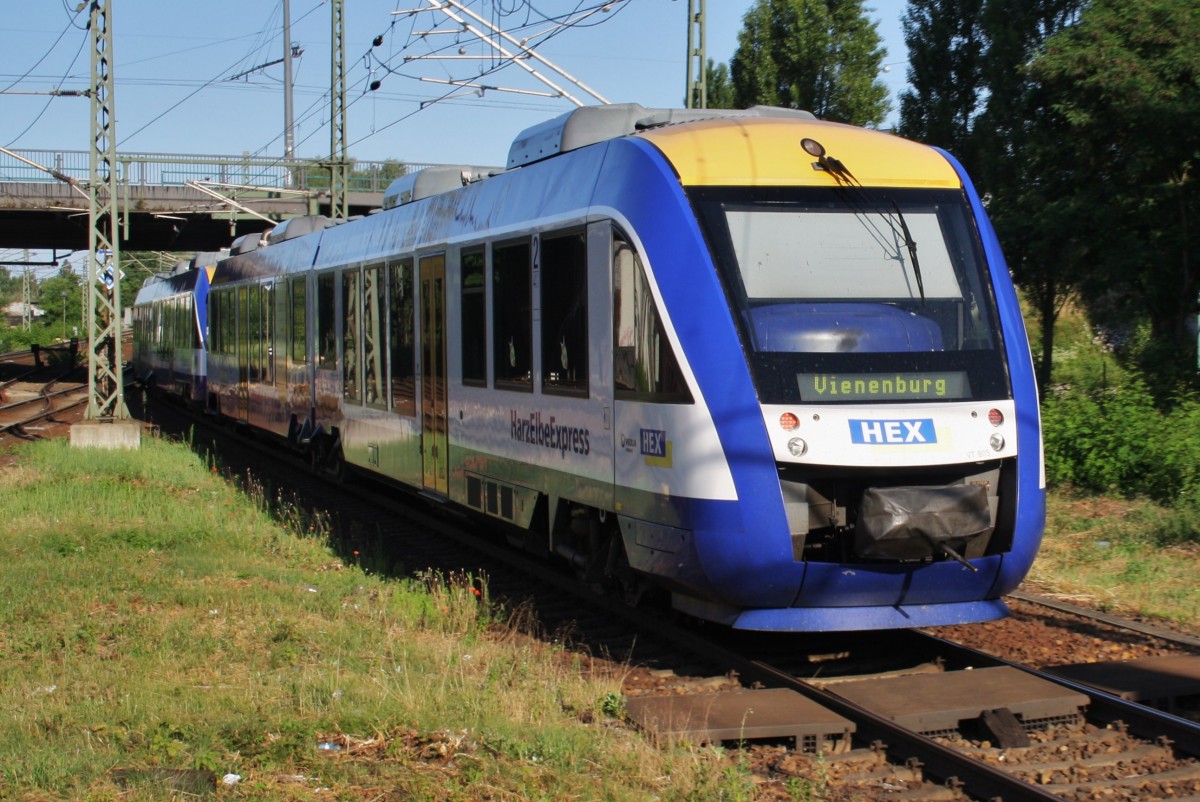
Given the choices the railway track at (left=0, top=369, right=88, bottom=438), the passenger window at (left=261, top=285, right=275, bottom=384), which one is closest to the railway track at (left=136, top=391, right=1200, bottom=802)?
the passenger window at (left=261, top=285, right=275, bottom=384)

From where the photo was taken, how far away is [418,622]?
857 cm

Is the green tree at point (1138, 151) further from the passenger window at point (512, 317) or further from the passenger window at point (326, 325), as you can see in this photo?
the passenger window at point (512, 317)

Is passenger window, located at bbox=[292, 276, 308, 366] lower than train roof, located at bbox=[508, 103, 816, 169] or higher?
lower

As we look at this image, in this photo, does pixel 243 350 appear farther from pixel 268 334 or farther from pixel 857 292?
pixel 857 292

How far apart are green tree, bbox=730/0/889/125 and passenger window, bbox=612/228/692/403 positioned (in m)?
17.5

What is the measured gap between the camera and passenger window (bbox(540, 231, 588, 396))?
8148 mm

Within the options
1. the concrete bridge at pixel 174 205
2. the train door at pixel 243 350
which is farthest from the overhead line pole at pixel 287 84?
the train door at pixel 243 350

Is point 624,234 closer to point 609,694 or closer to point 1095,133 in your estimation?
point 609,694

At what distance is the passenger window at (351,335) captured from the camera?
44.9 ft

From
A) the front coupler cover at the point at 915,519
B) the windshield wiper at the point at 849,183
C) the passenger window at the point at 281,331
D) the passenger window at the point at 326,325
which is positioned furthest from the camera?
the passenger window at the point at 281,331

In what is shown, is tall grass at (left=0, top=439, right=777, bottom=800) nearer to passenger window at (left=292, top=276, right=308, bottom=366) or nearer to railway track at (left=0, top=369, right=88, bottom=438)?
passenger window at (left=292, top=276, right=308, bottom=366)

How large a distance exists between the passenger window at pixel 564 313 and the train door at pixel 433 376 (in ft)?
7.43

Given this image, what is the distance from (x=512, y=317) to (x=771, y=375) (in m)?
2.97

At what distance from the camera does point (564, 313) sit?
331 inches
